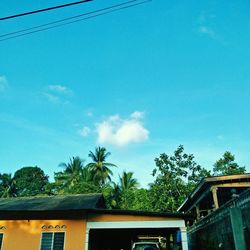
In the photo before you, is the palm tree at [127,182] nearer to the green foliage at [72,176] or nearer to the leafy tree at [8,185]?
the green foliage at [72,176]

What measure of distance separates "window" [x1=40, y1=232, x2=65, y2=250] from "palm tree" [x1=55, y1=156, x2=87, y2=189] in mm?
24405

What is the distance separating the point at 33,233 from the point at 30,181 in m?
52.3

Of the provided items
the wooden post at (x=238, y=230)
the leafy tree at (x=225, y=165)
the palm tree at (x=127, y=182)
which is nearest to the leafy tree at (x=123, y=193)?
the palm tree at (x=127, y=182)

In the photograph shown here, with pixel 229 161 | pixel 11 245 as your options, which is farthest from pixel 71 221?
pixel 229 161

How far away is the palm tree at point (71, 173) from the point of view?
38.6 m

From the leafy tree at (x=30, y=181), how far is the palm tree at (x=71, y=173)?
22.9 meters

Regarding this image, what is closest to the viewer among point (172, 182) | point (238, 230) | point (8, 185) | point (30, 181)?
point (238, 230)

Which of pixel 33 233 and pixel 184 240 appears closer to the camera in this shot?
pixel 184 240

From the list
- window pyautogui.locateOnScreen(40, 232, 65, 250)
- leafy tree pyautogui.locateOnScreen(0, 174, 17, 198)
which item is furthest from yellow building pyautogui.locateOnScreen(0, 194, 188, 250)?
leafy tree pyautogui.locateOnScreen(0, 174, 17, 198)

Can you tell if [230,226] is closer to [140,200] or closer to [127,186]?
[140,200]

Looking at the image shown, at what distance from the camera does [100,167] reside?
129 feet

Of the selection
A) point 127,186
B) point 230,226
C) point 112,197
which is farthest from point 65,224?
point 127,186

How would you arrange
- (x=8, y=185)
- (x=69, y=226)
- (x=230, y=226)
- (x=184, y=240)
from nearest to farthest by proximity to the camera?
(x=230, y=226)
(x=184, y=240)
(x=69, y=226)
(x=8, y=185)

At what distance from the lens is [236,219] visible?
5.69 metres
